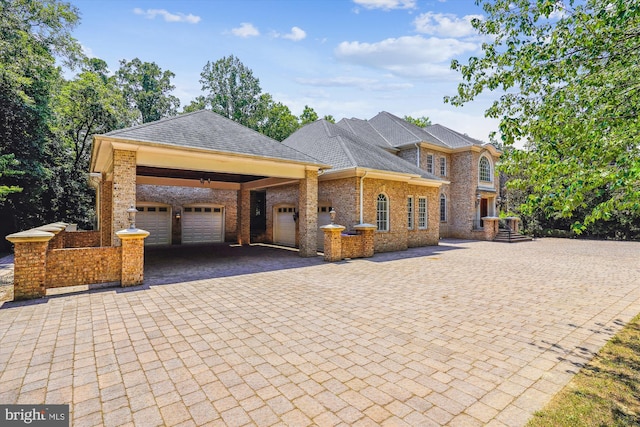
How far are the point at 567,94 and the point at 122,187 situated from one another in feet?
31.0

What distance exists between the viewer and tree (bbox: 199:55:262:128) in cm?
3678

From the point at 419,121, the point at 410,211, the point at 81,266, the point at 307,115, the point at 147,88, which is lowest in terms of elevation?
the point at 81,266

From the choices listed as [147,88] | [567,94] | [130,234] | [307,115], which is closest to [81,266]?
[130,234]

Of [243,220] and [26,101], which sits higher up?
[26,101]

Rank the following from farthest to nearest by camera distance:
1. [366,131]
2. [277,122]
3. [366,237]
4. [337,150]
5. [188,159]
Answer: [277,122], [366,131], [337,150], [366,237], [188,159]

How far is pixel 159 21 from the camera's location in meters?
9.30

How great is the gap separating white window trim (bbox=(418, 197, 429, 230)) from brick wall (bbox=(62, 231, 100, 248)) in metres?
15.3

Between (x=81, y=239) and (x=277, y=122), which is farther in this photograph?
(x=277, y=122)

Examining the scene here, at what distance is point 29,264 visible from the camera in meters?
6.23

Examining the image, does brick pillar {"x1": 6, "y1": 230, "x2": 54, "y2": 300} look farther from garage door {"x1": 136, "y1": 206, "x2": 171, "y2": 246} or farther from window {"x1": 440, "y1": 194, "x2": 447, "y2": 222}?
window {"x1": 440, "y1": 194, "x2": 447, "y2": 222}

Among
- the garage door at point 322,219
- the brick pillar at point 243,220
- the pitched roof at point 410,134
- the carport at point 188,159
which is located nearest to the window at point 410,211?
the garage door at point 322,219

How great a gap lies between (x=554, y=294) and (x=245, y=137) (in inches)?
405

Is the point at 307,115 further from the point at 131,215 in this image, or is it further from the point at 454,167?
the point at 131,215

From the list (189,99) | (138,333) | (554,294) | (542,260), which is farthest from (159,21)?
(189,99)
